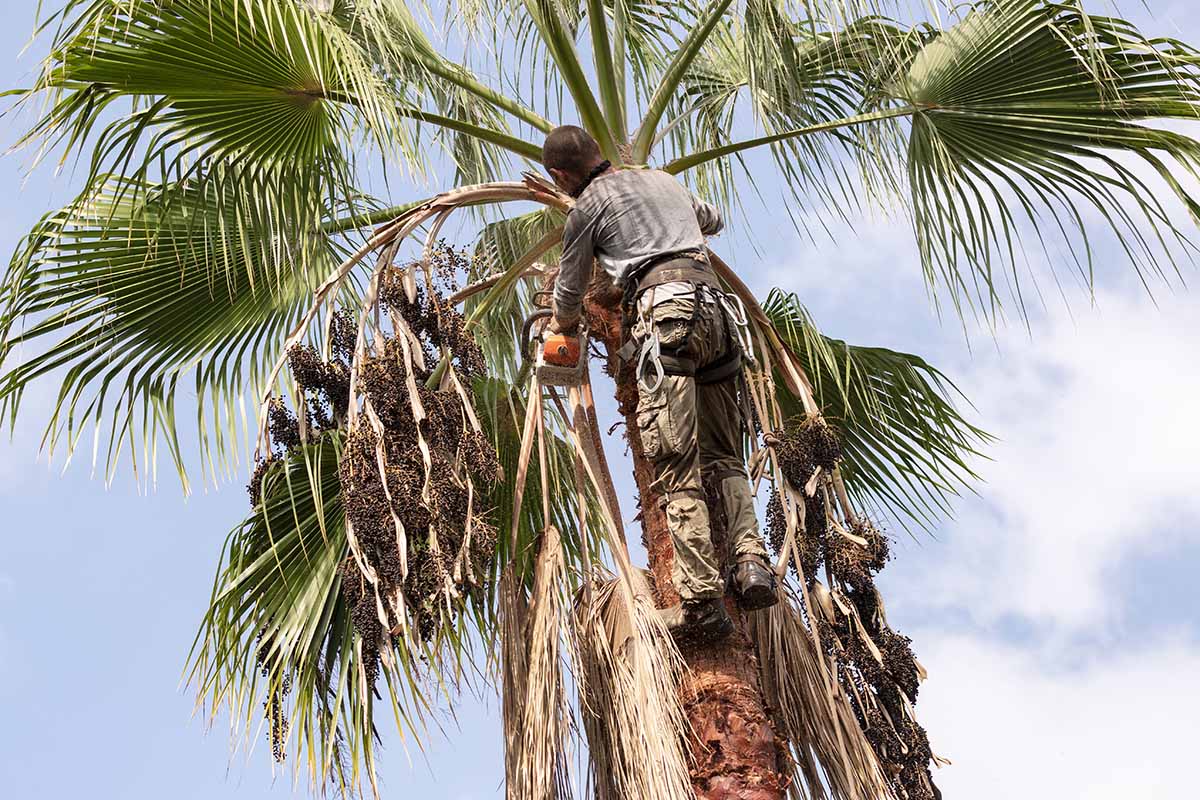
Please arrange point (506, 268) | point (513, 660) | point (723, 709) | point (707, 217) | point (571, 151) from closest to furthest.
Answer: point (723, 709) → point (513, 660) → point (571, 151) → point (707, 217) → point (506, 268)

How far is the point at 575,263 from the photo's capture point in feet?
20.6

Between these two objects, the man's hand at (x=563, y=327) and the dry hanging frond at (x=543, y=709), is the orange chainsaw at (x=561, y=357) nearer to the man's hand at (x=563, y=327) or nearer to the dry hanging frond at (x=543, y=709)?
the man's hand at (x=563, y=327)

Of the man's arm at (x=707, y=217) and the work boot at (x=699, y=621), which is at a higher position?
the man's arm at (x=707, y=217)

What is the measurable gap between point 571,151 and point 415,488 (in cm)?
153

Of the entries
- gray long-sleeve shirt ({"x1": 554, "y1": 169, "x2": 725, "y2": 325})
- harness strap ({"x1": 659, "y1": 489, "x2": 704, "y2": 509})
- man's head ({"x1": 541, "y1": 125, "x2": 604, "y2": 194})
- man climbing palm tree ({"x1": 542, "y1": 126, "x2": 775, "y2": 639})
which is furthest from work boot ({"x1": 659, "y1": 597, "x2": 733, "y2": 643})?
man's head ({"x1": 541, "y1": 125, "x2": 604, "y2": 194})

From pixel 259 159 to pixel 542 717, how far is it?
285 centimetres

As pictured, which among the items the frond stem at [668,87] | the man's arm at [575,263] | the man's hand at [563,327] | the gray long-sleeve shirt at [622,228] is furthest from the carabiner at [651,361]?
the frond stem at [668,87]

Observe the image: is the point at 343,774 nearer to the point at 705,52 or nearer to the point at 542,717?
the point at 542,717

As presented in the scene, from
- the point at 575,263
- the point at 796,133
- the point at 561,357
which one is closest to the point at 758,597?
the point at 561,357

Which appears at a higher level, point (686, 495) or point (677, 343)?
point (677, 343)

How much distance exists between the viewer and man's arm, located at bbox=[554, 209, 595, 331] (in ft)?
20.5

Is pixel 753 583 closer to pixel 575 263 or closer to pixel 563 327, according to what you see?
pixel 563 327

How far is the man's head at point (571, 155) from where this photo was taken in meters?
6.39

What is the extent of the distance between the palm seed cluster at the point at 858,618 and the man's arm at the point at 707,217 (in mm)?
905
